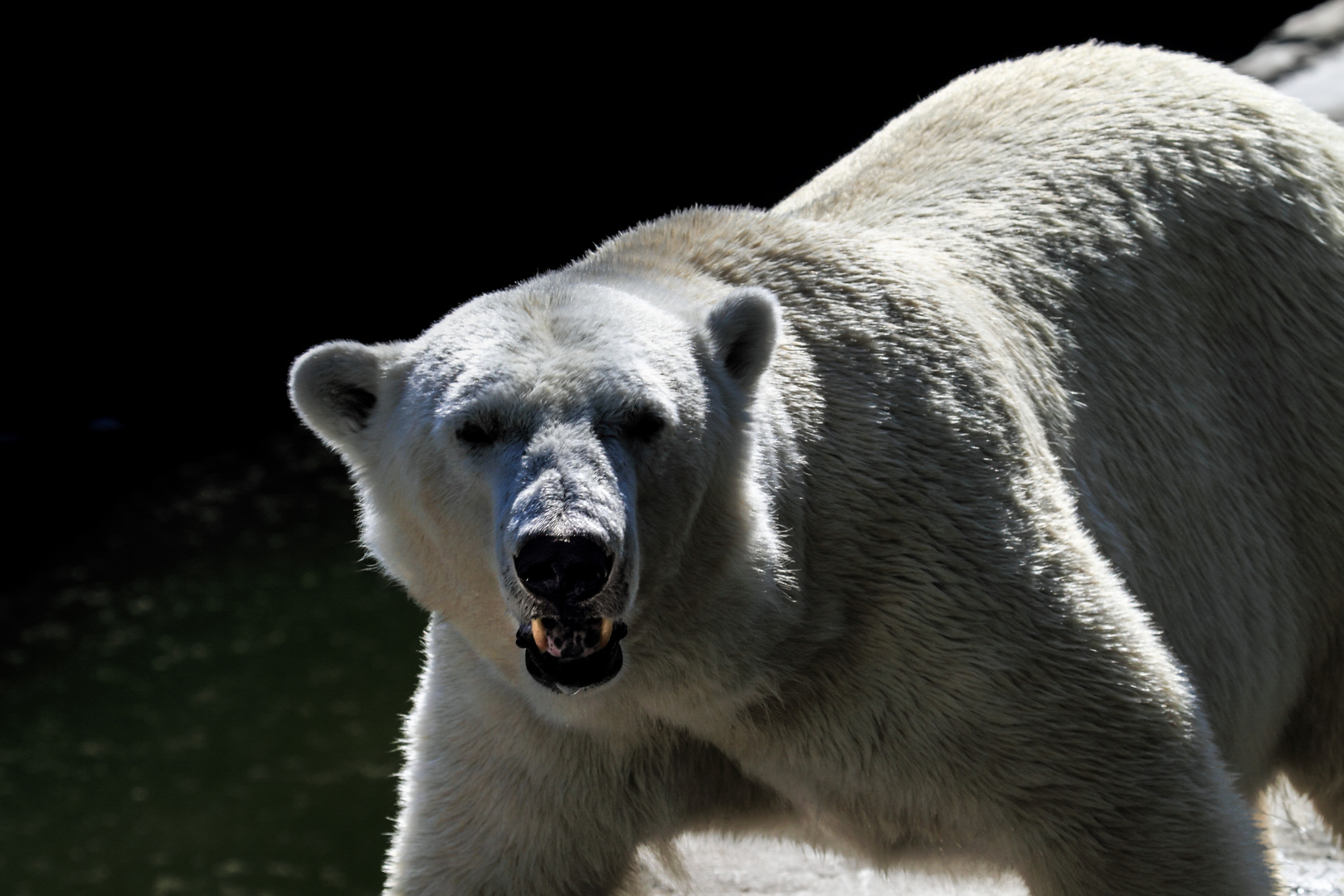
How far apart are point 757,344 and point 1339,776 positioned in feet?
5.74

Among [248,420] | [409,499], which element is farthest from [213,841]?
[409,499]

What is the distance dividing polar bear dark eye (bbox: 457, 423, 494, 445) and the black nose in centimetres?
30

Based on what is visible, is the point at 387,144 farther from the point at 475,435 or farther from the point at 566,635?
the point at 566,635

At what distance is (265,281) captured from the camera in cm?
1015

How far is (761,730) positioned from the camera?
266cm

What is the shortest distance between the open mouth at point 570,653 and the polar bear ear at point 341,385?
61cm

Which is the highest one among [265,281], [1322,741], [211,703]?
[1322,741]

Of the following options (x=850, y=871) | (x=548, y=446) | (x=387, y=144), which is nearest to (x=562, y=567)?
(x=548, y=446)

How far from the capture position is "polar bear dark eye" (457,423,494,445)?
7.80 ft

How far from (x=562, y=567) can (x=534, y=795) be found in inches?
33.4

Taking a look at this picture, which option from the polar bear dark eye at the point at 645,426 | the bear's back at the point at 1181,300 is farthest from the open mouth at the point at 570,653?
the bear's back at the point at 1181,300

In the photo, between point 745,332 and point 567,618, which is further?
point 745,332

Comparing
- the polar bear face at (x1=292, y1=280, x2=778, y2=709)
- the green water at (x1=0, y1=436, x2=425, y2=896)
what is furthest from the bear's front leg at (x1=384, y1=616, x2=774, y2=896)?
the green water at (x1=0, y1=436, x2=425, y2=896)

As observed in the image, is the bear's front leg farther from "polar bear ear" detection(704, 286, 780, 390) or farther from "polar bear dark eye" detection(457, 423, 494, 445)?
"polar bear ear" detection(704, 286, 780, 390)
